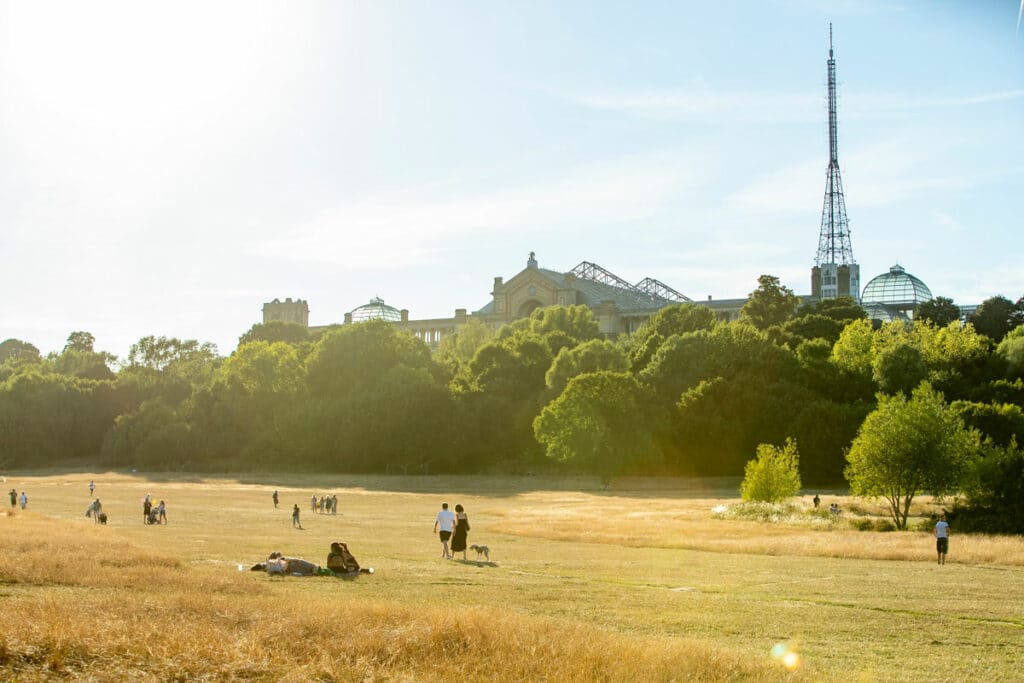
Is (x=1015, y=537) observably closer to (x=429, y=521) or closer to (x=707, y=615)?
(x=429, y=521)

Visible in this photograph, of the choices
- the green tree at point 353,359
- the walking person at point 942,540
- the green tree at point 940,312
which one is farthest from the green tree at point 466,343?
the walking person at point 942,540

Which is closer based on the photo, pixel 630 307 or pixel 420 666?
pixel 420 666

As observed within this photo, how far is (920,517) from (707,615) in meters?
42.0

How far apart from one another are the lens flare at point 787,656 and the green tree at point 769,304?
118 meters

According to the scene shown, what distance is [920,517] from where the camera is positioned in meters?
58.8

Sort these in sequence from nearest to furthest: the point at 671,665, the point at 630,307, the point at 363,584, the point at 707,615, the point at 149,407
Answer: the point at 671,665, the point at 707,615, the point at 363,584, the point at 149,407, the point at 630,307

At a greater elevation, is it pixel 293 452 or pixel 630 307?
pixel 630 307

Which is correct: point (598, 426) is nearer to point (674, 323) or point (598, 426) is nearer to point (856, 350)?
point (856, 350)

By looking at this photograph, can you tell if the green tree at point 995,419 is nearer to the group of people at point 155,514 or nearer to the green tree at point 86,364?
the group of people at point 155,514

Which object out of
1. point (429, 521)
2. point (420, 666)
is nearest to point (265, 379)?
point (429, 521)

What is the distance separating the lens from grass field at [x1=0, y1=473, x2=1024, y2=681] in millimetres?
15109

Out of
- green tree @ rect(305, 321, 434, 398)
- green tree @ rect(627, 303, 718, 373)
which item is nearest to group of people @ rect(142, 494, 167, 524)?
green tree @ rect(305, 321, 434, 398)

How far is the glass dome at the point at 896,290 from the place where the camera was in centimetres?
17188

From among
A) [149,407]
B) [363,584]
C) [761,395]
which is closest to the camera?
[363,584]
